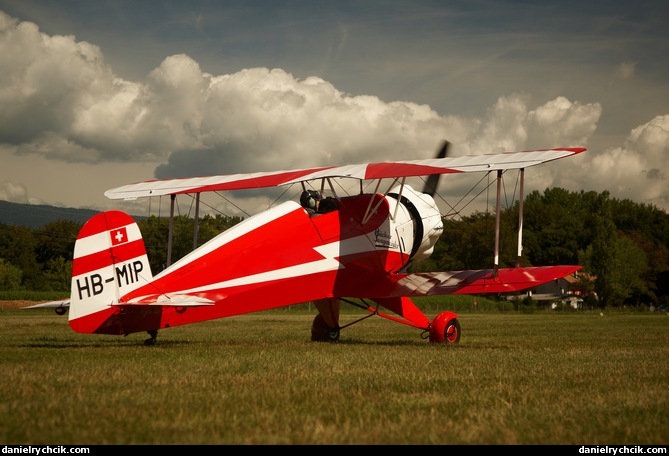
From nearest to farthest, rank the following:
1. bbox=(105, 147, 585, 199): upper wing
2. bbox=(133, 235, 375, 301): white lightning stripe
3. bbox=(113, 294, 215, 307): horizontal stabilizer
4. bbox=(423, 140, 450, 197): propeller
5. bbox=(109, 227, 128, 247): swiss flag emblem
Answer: bbox=(113, 294, 215, 307): horizontal stabilizer, bbox=(109, 227, 128, 247): swiss flag emblem, bbox=(133, 235, 375, 301): white lightning stripe, bbox=(105, 147, 585, 199): upper wing, bbox=(423, 140, 450, 197): propeller

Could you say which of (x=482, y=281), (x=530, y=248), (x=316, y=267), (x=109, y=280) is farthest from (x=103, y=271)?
(x=530, y=248)

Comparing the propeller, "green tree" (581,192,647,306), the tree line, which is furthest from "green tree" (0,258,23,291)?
the propeller

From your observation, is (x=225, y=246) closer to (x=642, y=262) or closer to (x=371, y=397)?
(x=371, y=397)

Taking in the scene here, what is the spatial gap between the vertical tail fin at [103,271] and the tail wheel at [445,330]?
5.27m

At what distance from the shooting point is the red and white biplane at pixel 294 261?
1041cm

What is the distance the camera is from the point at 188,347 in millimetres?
11438

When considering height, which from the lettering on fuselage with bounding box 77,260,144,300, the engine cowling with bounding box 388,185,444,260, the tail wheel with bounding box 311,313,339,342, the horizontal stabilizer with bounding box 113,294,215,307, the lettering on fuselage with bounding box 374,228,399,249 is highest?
the engine cowling with bounding box 388,185,444,260

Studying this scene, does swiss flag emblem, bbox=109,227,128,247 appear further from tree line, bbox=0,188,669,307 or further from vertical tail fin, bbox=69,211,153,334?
tree line, bbox=0,188,669,307

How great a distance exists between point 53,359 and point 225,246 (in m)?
3.00

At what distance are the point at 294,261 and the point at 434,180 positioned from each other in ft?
22.9

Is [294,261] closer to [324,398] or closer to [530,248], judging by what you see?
[324,398]

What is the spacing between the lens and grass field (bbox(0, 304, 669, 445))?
4.99m

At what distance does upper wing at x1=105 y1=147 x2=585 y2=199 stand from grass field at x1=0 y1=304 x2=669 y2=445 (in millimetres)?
3037
